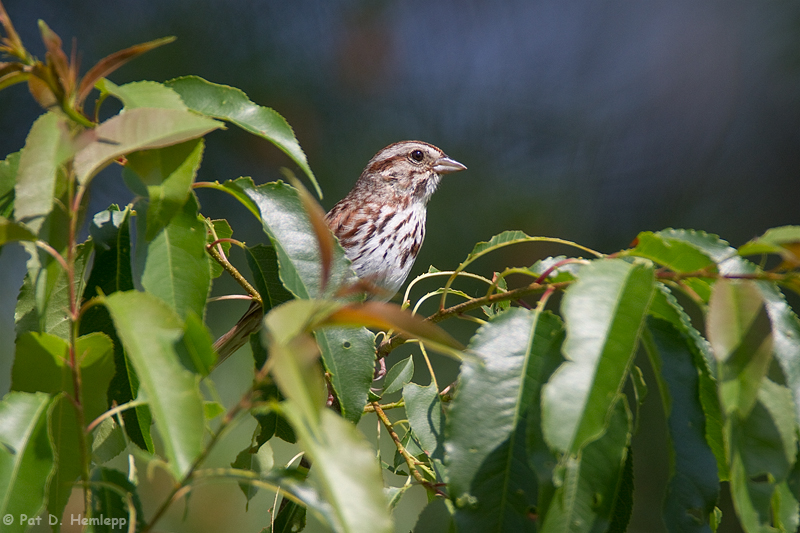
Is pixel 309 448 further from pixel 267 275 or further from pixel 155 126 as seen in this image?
pixel 267 275

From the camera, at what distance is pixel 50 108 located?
892mm

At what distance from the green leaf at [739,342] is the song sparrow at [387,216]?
1.71 metres

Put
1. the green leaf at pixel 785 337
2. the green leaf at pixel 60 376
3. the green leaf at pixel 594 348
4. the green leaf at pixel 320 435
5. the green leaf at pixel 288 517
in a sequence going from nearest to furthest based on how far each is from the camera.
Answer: the green leaf at pixel 320 435 → the green leaf at pixel 594 348 → the green leaf at pixel 785 337 → the green leaf at pixel 60 376 → the green leaf at pixel 288 517

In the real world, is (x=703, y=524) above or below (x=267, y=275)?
below

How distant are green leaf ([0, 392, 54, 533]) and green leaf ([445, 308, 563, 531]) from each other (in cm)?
56

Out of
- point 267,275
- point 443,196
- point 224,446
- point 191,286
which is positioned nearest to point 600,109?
point 443,196

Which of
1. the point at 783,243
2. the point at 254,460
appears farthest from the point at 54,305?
the point at 783,243

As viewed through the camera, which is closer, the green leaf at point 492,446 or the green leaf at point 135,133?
the green leaf at point 135,133

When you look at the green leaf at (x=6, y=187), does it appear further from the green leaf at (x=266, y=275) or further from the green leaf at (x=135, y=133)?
the green leaf at (x=266, y=275)

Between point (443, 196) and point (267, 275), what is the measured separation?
7.25 feet

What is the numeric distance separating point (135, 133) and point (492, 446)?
64 cm

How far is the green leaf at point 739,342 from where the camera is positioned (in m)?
0.79

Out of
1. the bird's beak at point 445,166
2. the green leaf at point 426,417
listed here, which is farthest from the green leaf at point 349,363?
the bird's beak at point 445,166

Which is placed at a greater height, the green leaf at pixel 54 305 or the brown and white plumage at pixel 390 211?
the green leaf at pixel 54 305
